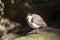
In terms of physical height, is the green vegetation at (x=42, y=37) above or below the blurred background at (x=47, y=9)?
below

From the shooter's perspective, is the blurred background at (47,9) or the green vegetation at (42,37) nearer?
the green vegetation at (42,37)

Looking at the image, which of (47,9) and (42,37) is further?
(47,9)

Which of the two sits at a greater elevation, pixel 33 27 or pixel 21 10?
pixel 21 10

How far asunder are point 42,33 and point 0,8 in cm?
137

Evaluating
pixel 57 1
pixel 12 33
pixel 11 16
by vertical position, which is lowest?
pixel 12 33

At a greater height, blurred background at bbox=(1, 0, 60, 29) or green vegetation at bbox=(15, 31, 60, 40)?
blurred background at bbox=(1, 0, 60, 29)

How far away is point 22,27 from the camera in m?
5.51

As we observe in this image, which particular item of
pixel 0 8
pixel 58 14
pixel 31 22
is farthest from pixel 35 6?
pixel 31 22

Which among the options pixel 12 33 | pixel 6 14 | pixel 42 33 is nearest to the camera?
pixel 42 33

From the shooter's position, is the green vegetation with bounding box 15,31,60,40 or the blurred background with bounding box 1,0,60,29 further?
the blurred background with bounding box 1,0,60,29

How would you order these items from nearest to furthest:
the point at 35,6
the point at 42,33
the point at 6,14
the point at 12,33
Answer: the point at 42,33 → the point at 12,33 → the point at 6,14 → the point at 35,6

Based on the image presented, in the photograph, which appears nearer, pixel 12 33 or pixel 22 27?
pixel 12 33

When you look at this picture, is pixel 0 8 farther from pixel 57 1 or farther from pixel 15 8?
pixel 57 1

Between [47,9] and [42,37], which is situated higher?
[47,9]
